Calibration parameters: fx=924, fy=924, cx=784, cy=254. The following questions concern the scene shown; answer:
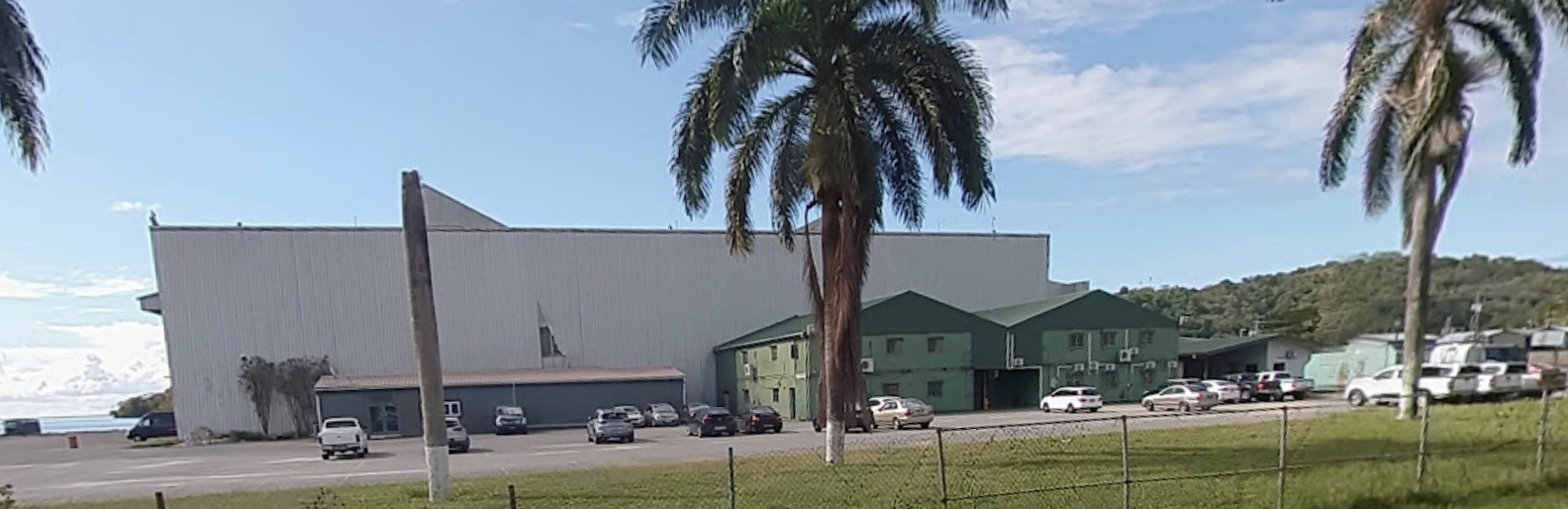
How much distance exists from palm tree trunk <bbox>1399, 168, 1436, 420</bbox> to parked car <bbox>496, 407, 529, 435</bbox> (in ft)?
120

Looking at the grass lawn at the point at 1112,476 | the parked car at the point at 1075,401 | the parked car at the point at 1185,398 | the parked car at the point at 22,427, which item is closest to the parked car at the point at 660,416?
the parked car at the point at 1075,401

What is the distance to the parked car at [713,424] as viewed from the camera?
3691 centimetres

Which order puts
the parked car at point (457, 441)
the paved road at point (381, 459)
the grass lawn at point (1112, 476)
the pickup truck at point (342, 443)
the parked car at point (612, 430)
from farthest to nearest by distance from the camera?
the parked car at point (612, 430), the pickup truck at point (342, 443), the parked car at point (457, 441), the paved road at point (381, 459), the grass lawn at point (1112, 476)

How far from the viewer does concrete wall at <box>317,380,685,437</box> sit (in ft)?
154

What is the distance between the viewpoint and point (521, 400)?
163 feet

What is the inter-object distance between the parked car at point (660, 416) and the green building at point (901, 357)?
619 centimetres

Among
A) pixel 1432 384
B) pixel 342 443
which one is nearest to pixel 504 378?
pixel 342 443

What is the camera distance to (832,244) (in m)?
19.2

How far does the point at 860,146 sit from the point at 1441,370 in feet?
67.6

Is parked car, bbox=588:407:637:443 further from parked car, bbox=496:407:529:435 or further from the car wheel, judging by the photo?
the car wheel

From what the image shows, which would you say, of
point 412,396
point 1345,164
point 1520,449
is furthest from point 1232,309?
point 412,396

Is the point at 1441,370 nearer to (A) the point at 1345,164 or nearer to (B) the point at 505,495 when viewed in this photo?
(A) the point at 1345,164

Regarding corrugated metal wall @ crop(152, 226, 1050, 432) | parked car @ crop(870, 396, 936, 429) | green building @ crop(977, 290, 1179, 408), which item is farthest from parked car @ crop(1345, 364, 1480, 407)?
corrugated metal wall @ crop(152, 226, 1050, 432)

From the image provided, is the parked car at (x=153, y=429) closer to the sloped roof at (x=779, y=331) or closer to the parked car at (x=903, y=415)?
the sloped roof at (x=779, y=331)
